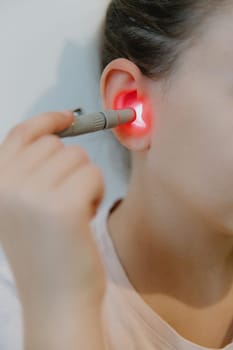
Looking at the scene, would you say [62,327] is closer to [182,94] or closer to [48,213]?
[48,213]

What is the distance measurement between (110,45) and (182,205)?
26 centimetres

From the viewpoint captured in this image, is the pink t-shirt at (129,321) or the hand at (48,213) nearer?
the hand at (48,213)

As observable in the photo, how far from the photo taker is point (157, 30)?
0.76 meters

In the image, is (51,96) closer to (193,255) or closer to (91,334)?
(193,255)

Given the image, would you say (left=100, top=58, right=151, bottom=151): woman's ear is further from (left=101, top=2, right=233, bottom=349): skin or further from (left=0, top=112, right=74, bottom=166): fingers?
(left=0, top=112, right=74, bottom=166): fingers

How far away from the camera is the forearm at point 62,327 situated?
561 mm

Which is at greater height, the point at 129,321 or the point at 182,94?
the point at 182,94

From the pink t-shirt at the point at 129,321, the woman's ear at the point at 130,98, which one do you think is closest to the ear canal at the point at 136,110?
the woman's ear at the point at 130,98

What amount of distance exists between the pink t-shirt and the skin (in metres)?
0.02

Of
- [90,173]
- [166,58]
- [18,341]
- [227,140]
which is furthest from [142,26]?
[18,341]

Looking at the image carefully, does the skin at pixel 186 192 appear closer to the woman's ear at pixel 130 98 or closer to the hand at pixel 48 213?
the woman's ear at pixel 130 98

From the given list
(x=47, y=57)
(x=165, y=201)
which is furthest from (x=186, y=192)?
(x=47, y=57)

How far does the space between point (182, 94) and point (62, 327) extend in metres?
0.32

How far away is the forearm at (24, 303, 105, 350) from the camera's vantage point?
0.56 meters
